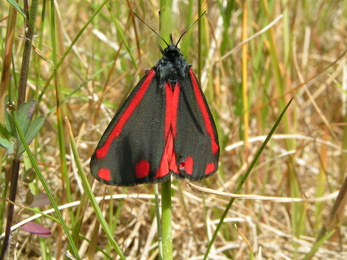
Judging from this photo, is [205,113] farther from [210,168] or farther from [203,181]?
[203,181]

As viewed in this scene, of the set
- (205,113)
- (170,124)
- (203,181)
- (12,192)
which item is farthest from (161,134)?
(203,181)

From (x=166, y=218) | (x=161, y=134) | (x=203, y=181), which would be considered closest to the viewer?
(x=166, y=218)

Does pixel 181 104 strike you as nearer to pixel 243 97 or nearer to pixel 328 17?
pixel 243 97

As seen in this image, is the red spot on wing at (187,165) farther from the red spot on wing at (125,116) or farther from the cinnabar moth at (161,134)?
the red spot on wing at (125,116)

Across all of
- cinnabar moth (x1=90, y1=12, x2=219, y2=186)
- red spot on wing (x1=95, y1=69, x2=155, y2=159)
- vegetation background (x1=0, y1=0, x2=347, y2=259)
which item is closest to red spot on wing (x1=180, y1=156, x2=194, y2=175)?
cinnabar moth (x1=90, y1=12, x2=219, y2=186)

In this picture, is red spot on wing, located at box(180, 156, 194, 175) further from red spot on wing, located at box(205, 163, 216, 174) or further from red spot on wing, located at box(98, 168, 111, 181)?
red spot on wing, located at box(98, 168, 111, 181)

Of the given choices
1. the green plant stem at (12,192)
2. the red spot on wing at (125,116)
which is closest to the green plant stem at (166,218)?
the red spot on wing at (125,116)
